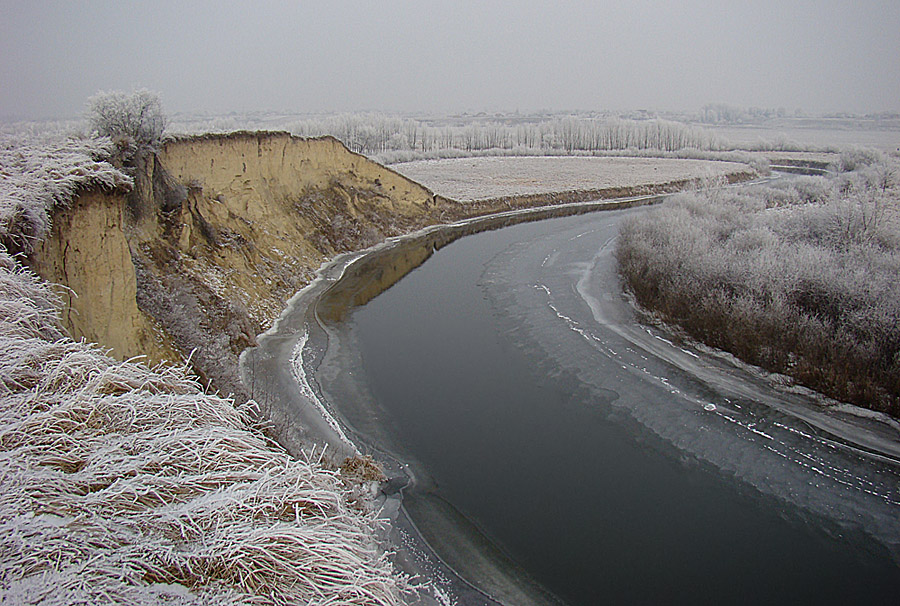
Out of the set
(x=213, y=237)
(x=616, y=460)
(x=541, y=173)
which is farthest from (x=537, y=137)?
(x=616, y=460)

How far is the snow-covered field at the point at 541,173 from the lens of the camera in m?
43.7

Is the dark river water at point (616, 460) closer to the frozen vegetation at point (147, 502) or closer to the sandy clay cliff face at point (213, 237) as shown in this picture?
the sandy clay cliff face at point (213, 237)

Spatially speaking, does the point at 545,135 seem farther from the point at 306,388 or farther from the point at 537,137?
the point at 306,388

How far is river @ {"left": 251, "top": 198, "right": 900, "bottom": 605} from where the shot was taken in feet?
27.3

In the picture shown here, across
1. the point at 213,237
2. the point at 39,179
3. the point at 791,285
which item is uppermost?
the point at 39,179

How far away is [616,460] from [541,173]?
44579 mm

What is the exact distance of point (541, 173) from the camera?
174 feet

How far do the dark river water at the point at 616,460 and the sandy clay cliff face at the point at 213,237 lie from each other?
313cm

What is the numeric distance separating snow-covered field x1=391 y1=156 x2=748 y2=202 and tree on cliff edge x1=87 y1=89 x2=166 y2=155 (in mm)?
23399

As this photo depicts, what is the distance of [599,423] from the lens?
1234cm

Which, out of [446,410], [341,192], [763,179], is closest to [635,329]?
[446,410]

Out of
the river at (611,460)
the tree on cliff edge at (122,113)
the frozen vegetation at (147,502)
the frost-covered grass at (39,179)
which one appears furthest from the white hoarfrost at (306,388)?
the tree on cliff edge at (122,113)

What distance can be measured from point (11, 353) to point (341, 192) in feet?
78.1

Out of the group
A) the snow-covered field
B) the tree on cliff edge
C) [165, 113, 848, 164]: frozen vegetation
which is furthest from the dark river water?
[165, 113, 848, 164]: frozen vegetation
